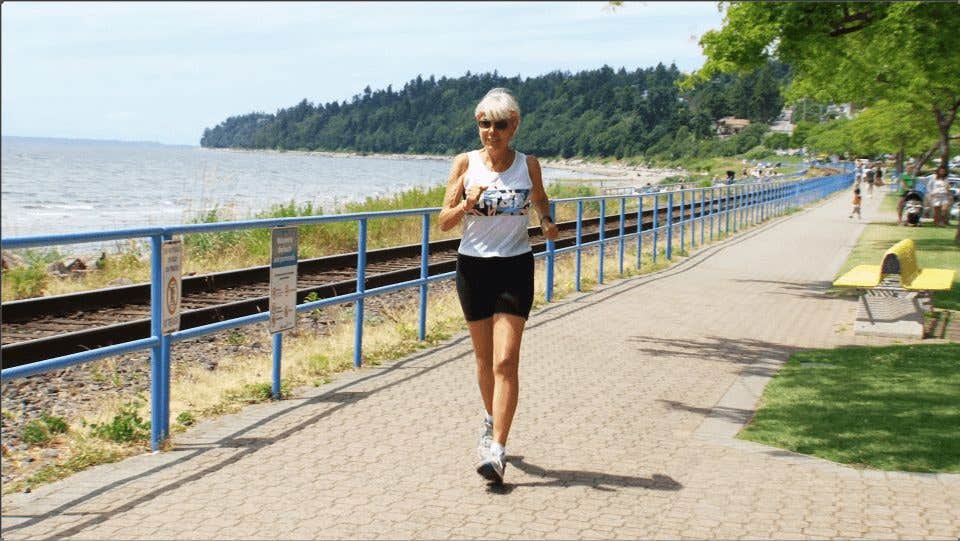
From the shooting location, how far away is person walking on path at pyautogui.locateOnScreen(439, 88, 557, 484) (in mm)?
5664

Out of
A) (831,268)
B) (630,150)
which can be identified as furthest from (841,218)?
(630,150)

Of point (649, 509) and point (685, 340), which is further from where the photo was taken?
point (685, 340)

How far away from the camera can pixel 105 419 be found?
7.30 meters

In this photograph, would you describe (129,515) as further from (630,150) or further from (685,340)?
(630,150)

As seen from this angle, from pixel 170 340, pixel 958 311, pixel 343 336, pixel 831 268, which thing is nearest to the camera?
pixel 170 340

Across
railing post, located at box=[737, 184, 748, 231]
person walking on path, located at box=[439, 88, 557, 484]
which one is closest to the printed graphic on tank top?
person walking on path, located at box=[439, 88, 557, 484]

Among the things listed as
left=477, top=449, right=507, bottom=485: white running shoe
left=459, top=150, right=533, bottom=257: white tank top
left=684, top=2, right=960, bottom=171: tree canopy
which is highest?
left=684, top=2, right=960, bottom=171: tree canopy

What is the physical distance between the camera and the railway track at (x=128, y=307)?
30.9ft

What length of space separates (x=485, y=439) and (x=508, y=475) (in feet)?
0.86

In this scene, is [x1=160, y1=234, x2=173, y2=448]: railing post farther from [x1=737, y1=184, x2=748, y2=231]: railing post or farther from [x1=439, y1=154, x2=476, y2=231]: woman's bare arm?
[x1=737, y1=184, x2=748, y2=231]: railing post

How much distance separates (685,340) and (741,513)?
5925 millimetres

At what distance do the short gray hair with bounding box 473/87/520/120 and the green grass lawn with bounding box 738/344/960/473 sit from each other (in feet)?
8.58

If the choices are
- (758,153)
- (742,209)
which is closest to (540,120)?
(742,209)

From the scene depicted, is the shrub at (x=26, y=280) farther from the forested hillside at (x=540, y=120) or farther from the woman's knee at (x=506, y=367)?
the forested hillside at (x=540, y=120)
